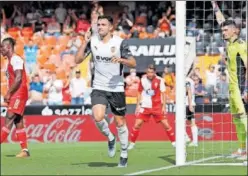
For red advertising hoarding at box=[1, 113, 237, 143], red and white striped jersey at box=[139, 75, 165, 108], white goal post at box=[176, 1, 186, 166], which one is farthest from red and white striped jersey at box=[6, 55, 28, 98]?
red advertising hoarding at box=[1, 113, 237, 143]

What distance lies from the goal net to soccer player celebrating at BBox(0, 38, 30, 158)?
119 inches

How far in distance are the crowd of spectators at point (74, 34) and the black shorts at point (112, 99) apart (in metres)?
→ 10.1

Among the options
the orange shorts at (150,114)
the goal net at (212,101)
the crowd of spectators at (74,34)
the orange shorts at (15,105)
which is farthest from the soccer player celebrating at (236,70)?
the crowd of spectators at (74,34)

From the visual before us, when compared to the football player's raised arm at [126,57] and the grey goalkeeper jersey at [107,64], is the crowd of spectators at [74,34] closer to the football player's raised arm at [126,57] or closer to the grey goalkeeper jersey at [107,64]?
the grey goalkeeper jersey at [107,64]

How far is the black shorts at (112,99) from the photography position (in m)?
12.4

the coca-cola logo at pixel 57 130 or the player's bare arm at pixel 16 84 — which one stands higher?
the player's bare arm at pixel 16 84

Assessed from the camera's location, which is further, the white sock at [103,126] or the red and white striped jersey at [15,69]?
the red and white striped jersey at [15,69]

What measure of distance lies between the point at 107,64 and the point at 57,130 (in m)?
10.2

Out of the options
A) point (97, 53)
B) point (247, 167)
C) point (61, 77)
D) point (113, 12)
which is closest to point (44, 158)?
point (97, 53)

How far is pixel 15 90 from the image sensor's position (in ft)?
48.3

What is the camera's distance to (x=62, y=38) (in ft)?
94.3

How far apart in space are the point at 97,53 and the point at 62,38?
16.5 metres

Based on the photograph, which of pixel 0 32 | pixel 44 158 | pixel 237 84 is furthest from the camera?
pixel 0 32

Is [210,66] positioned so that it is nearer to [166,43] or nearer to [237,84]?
[166,43]
